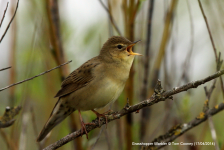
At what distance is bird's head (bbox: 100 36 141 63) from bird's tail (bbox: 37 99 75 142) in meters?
0.93

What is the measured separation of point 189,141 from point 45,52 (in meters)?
2.44

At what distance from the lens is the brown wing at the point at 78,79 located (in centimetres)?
391

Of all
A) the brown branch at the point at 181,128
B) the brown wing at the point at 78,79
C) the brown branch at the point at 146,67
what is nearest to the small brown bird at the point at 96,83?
the brown wing at the point at 78,79

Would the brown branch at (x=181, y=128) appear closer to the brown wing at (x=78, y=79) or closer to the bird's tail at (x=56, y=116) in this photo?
the brown wing at (x=78, y=79)

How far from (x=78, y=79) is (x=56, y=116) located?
64 cm

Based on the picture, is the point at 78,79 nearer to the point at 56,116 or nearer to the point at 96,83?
the point at 96,83

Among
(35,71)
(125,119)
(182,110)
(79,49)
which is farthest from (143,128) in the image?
(35,71)

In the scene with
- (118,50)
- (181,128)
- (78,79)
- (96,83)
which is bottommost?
(181,128)

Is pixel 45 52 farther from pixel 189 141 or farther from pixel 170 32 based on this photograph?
pixel 189 141

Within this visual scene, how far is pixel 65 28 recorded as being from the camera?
4734 millimetres

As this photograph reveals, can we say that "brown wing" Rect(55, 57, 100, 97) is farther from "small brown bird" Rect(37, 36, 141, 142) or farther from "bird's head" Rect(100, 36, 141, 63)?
"bird's head" Rect(100, 36, 141, 63)

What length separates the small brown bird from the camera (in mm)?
3715

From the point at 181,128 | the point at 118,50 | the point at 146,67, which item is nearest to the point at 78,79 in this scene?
the point at 118,50

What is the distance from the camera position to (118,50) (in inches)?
166
